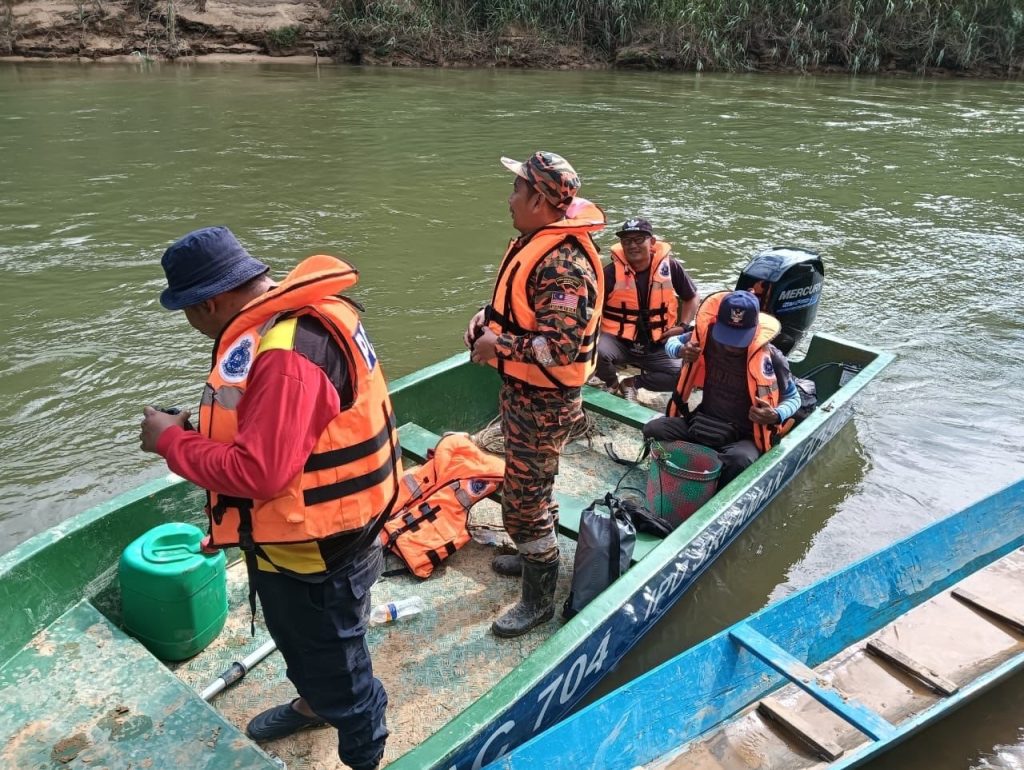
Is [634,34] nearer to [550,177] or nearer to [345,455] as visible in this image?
[550,177]

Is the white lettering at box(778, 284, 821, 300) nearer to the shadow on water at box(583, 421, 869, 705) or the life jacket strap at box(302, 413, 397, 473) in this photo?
the shadow on water at box(583, 421, 869, 705)

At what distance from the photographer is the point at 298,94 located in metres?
17.7

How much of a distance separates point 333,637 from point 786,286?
3837 millimetres

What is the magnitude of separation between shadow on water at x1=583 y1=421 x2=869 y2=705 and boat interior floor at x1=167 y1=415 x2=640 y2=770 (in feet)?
1.72

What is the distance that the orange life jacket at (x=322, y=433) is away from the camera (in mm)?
1879

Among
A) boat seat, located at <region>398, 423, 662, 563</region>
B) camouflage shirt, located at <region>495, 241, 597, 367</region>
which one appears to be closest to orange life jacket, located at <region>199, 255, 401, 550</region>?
camouflage shirt, located at <region>495, 241, 597, 367</region>

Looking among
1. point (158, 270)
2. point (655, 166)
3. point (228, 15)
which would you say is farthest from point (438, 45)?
point (158, 270)

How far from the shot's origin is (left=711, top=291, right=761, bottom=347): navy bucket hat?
412 centimetres

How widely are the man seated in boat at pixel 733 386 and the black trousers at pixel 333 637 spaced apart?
7.97 feet

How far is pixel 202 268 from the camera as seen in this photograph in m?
1.91

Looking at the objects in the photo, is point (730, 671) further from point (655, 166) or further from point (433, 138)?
point (433, 138)

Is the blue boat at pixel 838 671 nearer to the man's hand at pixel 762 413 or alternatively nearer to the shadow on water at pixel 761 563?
the shadow on water at pixel 761 563

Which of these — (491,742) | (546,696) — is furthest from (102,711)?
(546,696)

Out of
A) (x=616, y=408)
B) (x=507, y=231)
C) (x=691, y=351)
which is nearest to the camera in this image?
(x=691, y=351)
